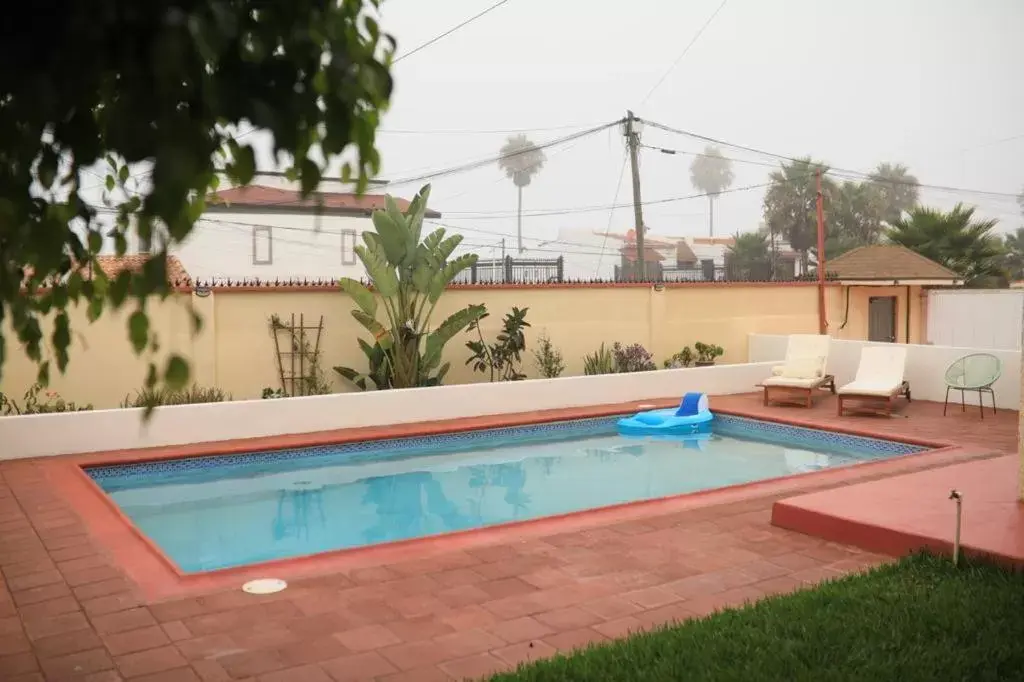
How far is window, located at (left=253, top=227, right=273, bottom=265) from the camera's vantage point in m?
29.0

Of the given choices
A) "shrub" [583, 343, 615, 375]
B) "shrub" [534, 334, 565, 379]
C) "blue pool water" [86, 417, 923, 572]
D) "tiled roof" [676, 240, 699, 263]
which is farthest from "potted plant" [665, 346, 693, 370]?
"tiled roof" [676, 240, 699, 263]

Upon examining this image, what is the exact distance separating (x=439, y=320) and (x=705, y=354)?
5.34 m

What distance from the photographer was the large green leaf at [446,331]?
13156mm

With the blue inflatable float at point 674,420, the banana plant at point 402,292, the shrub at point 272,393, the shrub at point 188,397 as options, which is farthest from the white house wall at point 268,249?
the blue inflatable float at point 674,420

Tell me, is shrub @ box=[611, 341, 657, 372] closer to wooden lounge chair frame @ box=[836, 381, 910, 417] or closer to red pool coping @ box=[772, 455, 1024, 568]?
wooden lounge chair frame @ box=[836, 381, 910, 417]

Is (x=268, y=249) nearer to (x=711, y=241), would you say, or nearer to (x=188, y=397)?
(x=188, y=397)

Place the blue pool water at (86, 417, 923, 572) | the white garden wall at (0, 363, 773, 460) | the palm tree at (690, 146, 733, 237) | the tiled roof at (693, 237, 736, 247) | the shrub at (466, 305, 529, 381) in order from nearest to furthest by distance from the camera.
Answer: the blue pool water at (86, 417, 923, 572)
the white garden wall at (0, 363, 773, 460)
the shrub at (466, 305, 529, 381)
the tiled roof at (693, 237, 736, 247)
the palm tree at (690, 146, 733, 237)

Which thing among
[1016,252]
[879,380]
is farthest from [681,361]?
[1016,252]

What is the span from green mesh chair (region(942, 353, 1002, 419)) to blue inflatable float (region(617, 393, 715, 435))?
3.44 meters

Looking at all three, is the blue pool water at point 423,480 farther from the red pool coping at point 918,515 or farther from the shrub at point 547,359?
the red pool coping at point 918,515

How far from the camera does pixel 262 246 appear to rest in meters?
29.2

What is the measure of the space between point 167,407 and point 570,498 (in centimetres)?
517

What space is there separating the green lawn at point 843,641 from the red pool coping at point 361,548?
7.53ft

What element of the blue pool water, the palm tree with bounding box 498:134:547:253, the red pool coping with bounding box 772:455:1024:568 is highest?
the palm tree with bounding box 498:134:547:253
